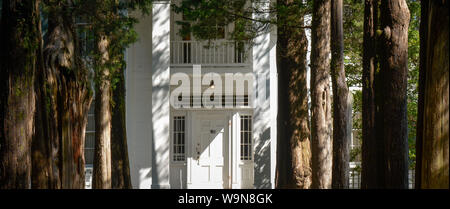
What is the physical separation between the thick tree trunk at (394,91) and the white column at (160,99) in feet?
38.6

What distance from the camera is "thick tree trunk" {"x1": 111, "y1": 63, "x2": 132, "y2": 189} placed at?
46.2ft

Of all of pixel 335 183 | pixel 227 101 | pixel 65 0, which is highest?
pixel 65 0

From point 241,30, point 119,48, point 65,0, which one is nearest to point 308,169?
point 241,30

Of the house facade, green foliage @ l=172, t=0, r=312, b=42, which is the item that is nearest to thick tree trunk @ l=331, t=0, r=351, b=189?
green foliage @ l=172, t=0, r=312, b=42

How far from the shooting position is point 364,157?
7016mm

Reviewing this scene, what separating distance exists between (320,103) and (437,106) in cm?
641

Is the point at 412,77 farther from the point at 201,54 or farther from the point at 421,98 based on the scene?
the point at 421,98

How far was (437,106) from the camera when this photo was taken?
4316 mm

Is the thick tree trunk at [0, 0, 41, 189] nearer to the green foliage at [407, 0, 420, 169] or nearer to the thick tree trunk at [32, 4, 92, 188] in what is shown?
the thick tree trunk at [32, 4, 92, 188]

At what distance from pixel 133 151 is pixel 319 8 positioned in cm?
967

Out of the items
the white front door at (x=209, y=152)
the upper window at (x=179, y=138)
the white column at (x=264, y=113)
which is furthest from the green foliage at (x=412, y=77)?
the upper window at (x=179, y=138)

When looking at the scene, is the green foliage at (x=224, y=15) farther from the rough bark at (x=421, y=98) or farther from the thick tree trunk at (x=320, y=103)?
the rough bark at (x=421, y=98)
